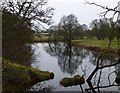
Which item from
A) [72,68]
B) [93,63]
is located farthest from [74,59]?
[72,68]

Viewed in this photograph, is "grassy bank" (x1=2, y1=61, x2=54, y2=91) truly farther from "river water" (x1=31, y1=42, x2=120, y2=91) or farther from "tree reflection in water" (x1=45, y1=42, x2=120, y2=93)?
"tree reflection in water" (x1=45, y1=42, x2=120, y2=93)

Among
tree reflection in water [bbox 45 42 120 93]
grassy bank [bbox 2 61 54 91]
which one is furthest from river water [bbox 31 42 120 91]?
grassy bank [bbox 2 61 54 91]

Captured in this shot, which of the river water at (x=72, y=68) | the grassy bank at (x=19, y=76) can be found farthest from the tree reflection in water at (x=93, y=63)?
the grassy bank at (x=19, y=76)

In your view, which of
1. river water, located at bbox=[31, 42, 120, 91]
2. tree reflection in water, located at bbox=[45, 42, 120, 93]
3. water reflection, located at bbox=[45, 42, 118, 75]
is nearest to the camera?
tree reflection in water, located at bbox=[45, 42, 120, 93]

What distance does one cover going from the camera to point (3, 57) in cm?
932

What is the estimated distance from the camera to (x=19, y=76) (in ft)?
39.8

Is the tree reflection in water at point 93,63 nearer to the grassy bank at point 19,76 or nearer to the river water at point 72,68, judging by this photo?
the river water at point 72,68

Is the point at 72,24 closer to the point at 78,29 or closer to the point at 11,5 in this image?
the point at 78,29

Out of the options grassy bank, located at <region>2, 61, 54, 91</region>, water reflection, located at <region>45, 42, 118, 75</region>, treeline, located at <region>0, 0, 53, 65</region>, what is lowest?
water reflection, located at <region>45, 42, 118, 75</region>

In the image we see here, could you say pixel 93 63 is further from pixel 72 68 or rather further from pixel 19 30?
pixel 19 30

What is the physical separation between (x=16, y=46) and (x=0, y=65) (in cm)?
90

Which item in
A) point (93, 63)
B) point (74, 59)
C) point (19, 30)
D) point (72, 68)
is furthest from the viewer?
point (74, 59)

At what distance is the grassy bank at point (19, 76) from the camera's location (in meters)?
10.2

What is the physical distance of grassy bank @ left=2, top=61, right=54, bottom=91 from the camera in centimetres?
1025
